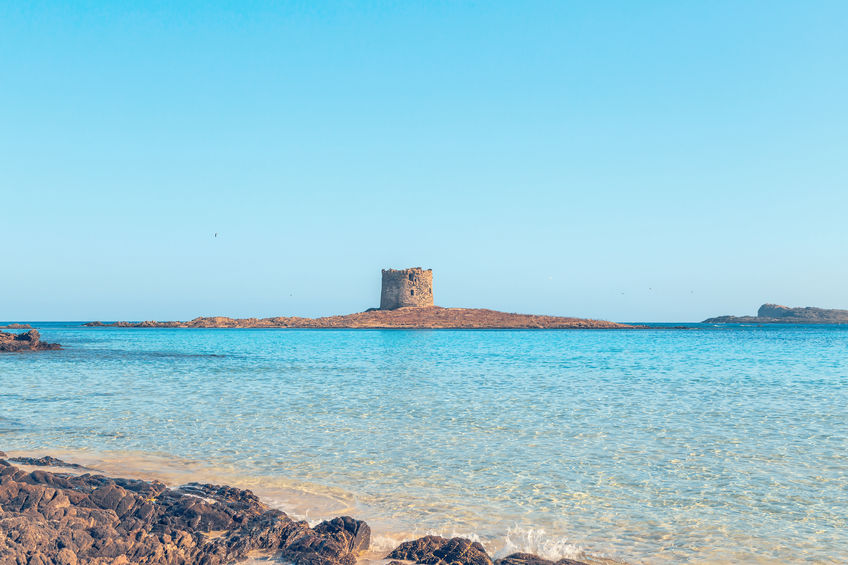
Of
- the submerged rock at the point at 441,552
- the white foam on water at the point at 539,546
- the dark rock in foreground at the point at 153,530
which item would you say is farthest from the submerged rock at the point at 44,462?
the white foam on water at the point at 539,546

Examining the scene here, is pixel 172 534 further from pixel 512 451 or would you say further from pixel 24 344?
pixel 24 344

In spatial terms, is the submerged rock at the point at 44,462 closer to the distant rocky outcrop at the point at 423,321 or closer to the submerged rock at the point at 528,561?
the submerged rock at the point at 528,561

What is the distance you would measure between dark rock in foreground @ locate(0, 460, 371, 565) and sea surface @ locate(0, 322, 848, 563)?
60 centimetres

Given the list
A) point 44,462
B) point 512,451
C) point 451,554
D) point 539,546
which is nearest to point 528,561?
point 539,546

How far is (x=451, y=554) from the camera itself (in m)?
5.89

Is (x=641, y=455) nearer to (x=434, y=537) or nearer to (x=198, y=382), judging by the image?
(x=434, y=537)

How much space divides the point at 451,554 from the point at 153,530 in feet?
9.68

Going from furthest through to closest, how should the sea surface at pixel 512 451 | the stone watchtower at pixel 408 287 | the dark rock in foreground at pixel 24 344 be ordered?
the stone watchtower at pixel 408 287, the dark rock in foreground at pixel 24 344, the sea surface at pixel 512 451

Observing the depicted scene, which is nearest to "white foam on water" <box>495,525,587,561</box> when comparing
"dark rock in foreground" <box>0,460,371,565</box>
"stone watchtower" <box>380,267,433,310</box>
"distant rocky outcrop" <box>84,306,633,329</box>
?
"dark rock in foreground" <box>0,460,371,565</box>

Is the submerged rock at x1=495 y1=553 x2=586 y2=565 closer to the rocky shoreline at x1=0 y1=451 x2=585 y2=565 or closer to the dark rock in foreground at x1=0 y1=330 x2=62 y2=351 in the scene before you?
the rocky shoreline at x1=0 y1=451 x2=585 y2=565

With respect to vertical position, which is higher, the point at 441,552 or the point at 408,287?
the point at 408,287

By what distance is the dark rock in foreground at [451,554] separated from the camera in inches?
228

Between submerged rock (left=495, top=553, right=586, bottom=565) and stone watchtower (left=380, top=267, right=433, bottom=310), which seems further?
stone watchtower (left=380, top=267, right=433, bottom=310)

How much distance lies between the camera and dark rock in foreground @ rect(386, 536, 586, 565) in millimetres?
5801
